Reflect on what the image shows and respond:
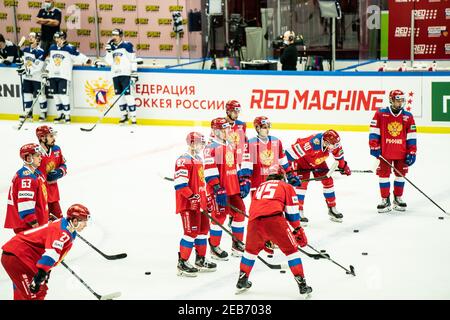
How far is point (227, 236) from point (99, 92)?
7.25 meters

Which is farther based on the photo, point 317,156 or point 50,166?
point 317,156

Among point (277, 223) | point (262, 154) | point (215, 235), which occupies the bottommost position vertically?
point (215, 235)

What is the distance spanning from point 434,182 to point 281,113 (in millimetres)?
3883

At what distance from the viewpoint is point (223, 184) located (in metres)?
8.23

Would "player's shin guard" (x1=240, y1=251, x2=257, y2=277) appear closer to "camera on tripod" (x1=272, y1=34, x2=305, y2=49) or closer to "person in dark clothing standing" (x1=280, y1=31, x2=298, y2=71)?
"person in dark clothing standing" (x1=280, y1=31, x2=298, y2=71)

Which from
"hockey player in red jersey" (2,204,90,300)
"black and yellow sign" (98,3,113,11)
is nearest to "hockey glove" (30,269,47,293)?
"hockey player in red jersey" (2,204,90,300)

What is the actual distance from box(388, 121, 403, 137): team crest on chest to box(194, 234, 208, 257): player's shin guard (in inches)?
115

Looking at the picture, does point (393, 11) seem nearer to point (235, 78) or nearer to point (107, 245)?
point (235, 78)

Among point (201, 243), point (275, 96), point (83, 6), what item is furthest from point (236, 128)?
point (83, 6)

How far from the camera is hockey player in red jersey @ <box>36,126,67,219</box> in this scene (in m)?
8.40

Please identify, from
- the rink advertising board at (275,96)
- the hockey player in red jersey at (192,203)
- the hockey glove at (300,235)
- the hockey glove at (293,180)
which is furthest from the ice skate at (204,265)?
the rink advertising board at (275,96)

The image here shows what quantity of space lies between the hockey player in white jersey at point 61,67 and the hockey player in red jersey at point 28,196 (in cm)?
815

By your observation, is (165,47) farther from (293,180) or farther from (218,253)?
(218,253)

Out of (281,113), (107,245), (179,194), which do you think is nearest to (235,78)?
(281,113)
